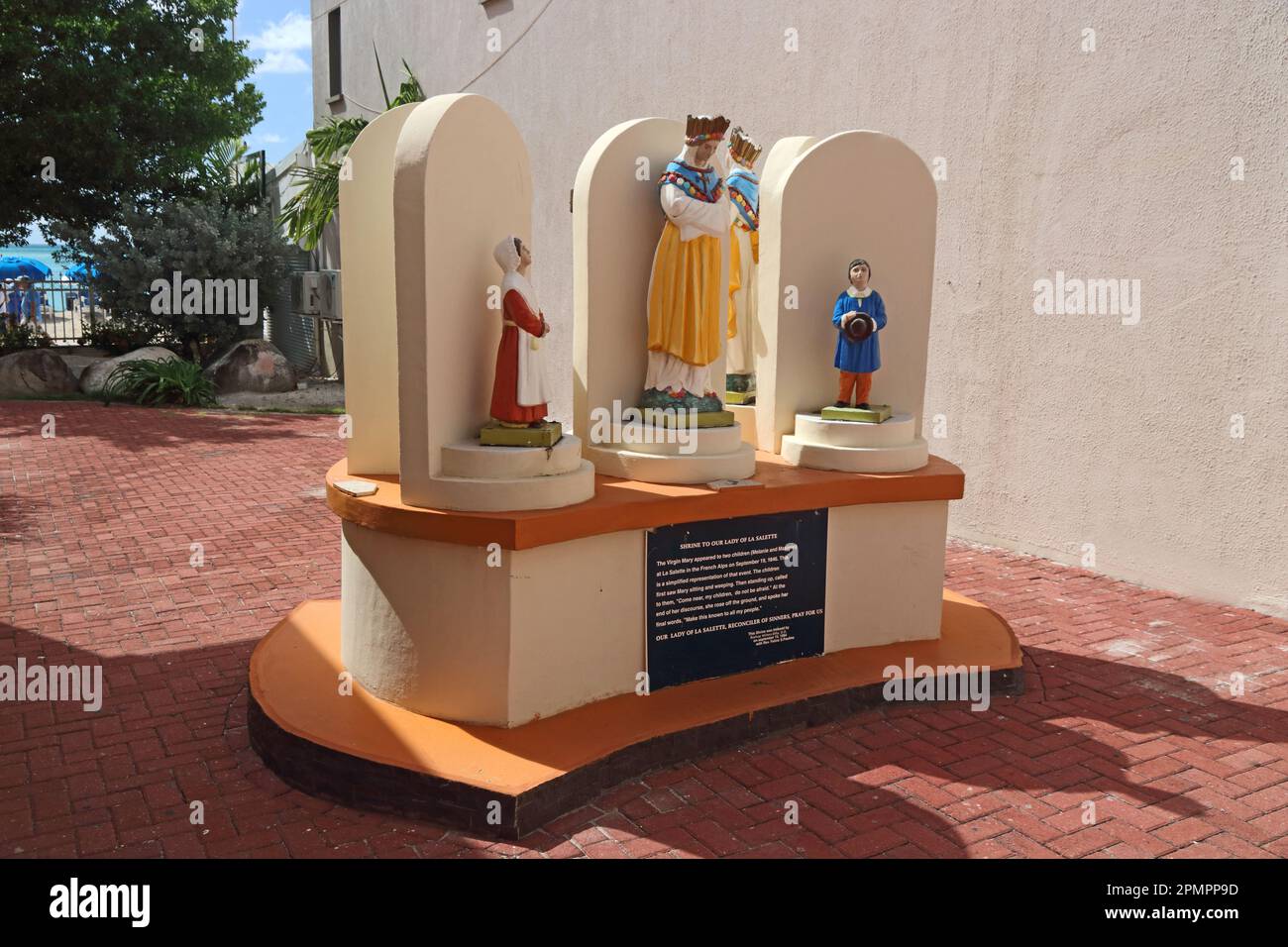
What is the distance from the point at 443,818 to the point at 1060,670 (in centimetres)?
392

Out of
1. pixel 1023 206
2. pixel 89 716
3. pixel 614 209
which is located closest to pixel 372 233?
pixel 614 209

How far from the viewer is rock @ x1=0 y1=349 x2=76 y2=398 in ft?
56.0

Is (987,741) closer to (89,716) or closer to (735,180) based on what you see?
(735,180)

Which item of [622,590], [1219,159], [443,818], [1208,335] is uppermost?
[1219,159]

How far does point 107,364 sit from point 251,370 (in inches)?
87.5

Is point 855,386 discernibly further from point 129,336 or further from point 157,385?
point 129,336

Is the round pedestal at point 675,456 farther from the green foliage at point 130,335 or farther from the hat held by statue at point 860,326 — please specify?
the green foliage at point 130,335

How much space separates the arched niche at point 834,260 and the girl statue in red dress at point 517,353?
2042 mm

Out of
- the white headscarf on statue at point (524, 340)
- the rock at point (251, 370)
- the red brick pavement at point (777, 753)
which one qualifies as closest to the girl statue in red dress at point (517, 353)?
the white headscarf on statue at point (524, 340)

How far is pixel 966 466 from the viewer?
9.61m

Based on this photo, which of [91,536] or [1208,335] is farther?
[91,536]

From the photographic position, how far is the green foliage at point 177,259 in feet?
60.3

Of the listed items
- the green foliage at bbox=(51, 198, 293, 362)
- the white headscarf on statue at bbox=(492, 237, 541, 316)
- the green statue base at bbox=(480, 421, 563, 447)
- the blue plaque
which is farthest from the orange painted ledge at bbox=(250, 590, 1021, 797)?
the green foliage at bbox=(51, 198, 293, 362)

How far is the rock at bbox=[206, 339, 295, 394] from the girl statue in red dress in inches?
547
